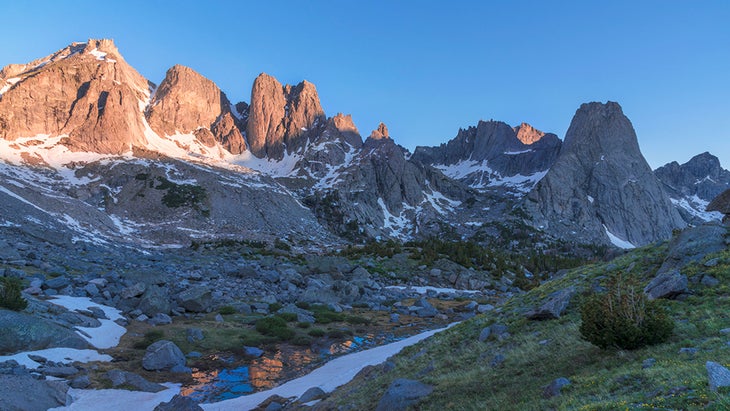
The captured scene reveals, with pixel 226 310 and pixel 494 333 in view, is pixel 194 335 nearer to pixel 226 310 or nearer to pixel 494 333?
pixel 226 310

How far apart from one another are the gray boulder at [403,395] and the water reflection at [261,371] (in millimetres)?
8902

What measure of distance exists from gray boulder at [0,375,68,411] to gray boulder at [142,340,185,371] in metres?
4.70

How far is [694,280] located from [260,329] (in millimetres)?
22262

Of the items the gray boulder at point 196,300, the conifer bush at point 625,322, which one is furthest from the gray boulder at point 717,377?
the gray boulder at point 196,300

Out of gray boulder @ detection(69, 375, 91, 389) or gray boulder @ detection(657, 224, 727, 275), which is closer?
gray boulder @ detection(69, 375, 91, 389)

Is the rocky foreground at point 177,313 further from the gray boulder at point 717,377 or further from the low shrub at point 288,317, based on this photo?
the gray boulder at point 717,377

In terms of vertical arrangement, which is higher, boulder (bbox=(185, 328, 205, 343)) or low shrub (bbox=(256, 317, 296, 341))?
boulder (bbox=(185, 328, 205, 343))

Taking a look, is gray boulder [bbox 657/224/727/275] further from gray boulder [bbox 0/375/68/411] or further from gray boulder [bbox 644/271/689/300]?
gray boulder [bbox 0/375/68/411]

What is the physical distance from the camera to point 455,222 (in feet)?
635

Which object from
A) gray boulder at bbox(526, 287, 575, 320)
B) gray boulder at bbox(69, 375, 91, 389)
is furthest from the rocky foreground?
gray boulder at bbox(526, 287, 575, 320)

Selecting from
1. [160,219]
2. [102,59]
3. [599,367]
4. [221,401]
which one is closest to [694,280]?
[599,367]

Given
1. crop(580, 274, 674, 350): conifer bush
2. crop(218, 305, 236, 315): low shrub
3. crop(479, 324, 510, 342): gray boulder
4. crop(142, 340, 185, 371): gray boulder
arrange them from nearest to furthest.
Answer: crop(580, 274, 674, 350): conifer bush, crop(479, 324, 510, 342): gray boulder, crop(142, 340, 185, 371): gray boulder, crop(218, 305, 236, 315): low shrub

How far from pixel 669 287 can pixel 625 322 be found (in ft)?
16.5

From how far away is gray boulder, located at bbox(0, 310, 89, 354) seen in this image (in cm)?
1605
